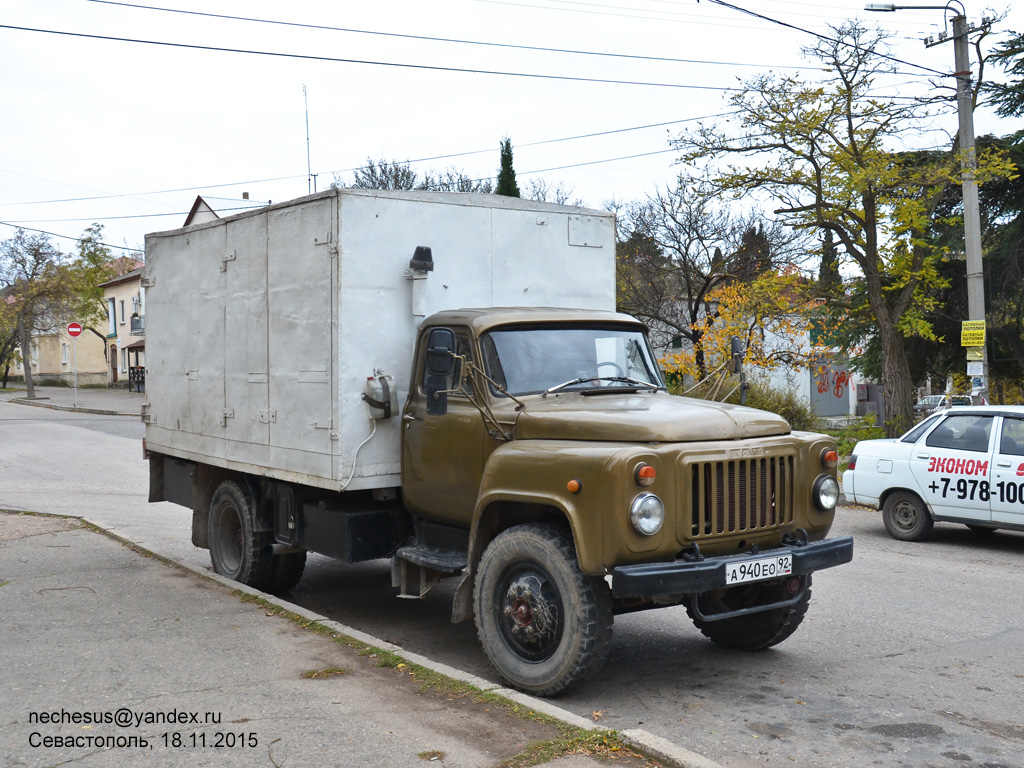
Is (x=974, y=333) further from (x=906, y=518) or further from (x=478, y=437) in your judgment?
(x=478, y=437)

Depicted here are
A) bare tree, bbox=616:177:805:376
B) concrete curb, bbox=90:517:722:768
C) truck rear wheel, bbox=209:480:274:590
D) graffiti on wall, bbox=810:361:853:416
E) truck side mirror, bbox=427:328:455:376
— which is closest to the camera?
concrete curb, bbox=90:517:722:768

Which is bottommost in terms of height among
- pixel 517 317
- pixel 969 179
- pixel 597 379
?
pixel 597 379

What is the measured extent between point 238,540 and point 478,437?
3581 millimetres

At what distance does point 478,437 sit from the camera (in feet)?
20.8

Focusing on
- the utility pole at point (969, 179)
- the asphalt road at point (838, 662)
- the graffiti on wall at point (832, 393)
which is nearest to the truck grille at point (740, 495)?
the asphalt road at point (838, 662)

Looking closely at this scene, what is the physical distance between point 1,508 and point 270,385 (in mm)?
7078

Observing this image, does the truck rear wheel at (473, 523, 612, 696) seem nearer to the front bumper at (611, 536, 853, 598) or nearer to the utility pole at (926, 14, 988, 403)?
the front bumper at (611, 536, 853, 598)

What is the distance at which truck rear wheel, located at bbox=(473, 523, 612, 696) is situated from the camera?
5.29 m

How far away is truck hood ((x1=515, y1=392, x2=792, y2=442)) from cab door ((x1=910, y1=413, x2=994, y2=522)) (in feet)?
18.5

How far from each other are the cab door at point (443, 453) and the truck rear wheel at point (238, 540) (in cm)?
211

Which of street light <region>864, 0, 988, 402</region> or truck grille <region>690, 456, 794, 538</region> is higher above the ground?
street light <region>864, 0, 988, 402</region>

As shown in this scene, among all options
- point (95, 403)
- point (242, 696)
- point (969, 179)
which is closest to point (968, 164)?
point (969, 179)

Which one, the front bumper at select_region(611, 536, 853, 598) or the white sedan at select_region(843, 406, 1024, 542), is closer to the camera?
the front bumper at select_region(611, 536, 853, 598)

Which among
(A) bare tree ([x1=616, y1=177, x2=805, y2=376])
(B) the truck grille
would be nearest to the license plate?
(B) the truck grille
